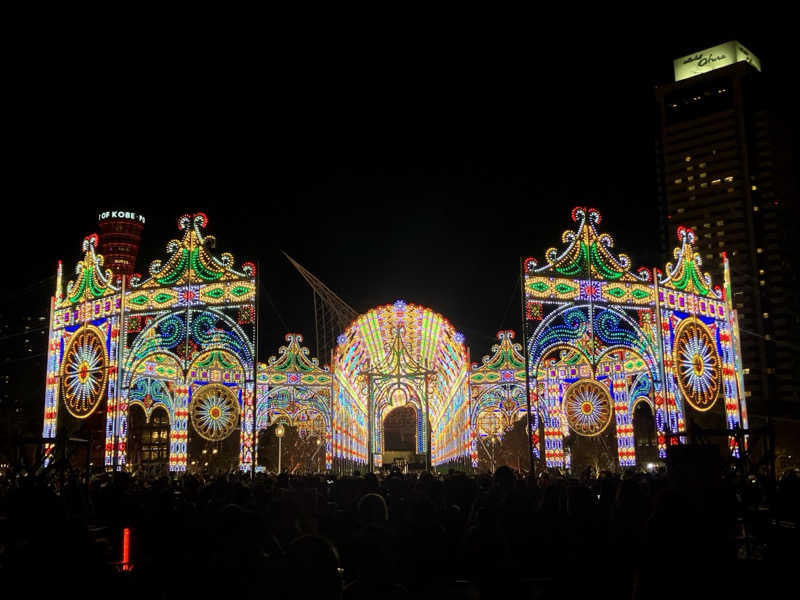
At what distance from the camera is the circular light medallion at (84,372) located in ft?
91.9

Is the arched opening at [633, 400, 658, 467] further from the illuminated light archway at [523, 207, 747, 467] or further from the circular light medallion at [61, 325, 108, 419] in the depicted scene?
Result: the circular light medallion at [61, 325, 108, 419]

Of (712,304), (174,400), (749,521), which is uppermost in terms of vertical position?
(712,304)

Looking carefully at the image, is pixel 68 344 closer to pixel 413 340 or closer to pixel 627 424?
pixel 413 340

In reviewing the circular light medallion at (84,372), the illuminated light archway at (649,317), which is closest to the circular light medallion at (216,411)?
the circular light medallion at (84,372)

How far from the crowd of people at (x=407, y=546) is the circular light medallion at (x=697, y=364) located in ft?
43.3

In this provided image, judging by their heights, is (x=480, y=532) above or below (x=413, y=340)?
below

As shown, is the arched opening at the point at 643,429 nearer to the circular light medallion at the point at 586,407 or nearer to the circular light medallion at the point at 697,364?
the circular light medallion at the point at 586,407

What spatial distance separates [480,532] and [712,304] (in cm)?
2401

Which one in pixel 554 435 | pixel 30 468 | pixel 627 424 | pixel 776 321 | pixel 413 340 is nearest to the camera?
pixel 30 468

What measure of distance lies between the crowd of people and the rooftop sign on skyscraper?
384 feet

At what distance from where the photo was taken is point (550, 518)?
349 inches

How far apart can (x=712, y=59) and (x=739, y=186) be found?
19.4 m

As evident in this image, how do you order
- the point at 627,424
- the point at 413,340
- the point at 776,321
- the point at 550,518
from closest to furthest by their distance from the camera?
the point at 550,518 → the point at 627,424 → the point at 413,340 → the point at 776,321

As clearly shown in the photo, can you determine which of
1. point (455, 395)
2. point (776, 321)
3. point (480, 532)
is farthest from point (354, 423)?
point (776, 321)
